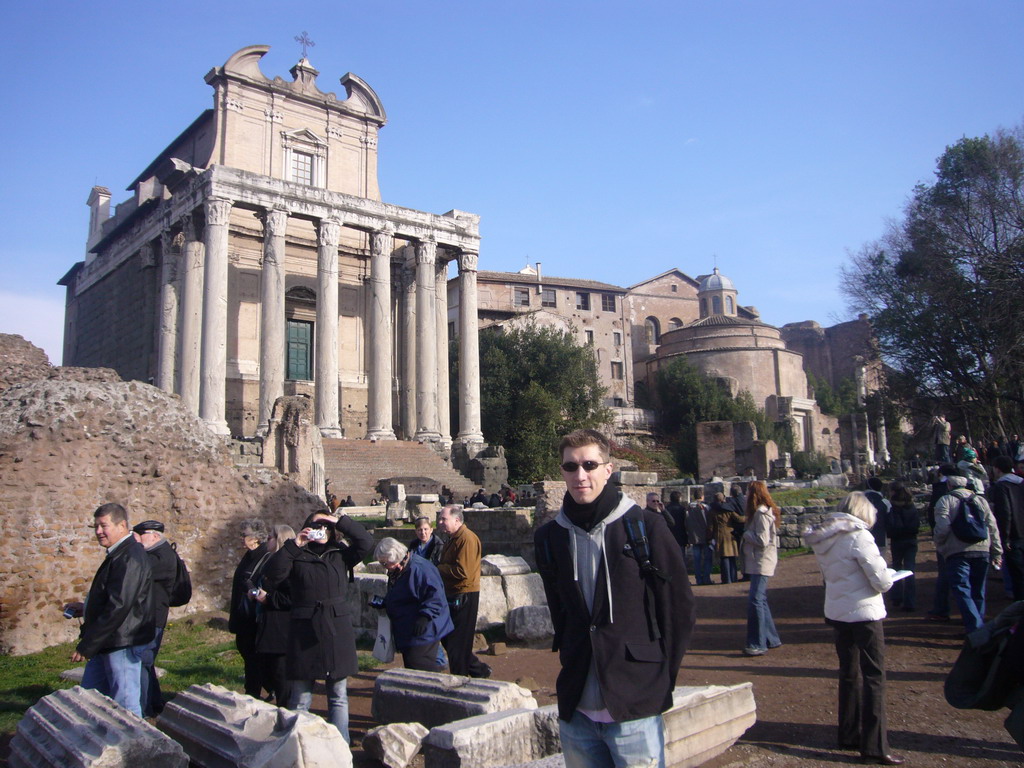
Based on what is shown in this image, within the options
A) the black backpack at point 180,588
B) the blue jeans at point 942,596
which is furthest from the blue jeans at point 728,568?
the black backpack at point 180,588

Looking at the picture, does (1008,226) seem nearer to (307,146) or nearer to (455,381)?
(455,381)

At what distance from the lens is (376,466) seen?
26094 millimetres

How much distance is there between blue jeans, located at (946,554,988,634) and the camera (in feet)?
21.6

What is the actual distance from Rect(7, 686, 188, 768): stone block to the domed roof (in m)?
59.4

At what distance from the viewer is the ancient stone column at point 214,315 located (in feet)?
85.2

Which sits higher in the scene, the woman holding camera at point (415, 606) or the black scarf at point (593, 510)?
the black scarf at point (593, 510)

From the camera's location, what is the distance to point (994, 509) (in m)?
7.10

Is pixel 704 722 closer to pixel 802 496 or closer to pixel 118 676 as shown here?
pixel 118 676

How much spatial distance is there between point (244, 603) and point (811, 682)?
4282 mm

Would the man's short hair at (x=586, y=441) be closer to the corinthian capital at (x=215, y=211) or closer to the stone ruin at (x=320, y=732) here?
the stone ruin at (x=320, y=732)

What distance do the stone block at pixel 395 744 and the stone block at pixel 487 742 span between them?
366 mm

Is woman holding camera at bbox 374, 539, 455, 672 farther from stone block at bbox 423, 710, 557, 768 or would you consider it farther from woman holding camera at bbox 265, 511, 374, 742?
stone block at bbox 423, 710, 557, 768

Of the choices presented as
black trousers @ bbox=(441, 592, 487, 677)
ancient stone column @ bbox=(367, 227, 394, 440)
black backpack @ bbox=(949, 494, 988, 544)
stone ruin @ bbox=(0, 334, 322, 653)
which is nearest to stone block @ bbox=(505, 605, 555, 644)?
black trousers @ bbox=(441, 592, 487, 677)

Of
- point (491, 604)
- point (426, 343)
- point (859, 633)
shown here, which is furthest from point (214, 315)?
point (859, 633)
